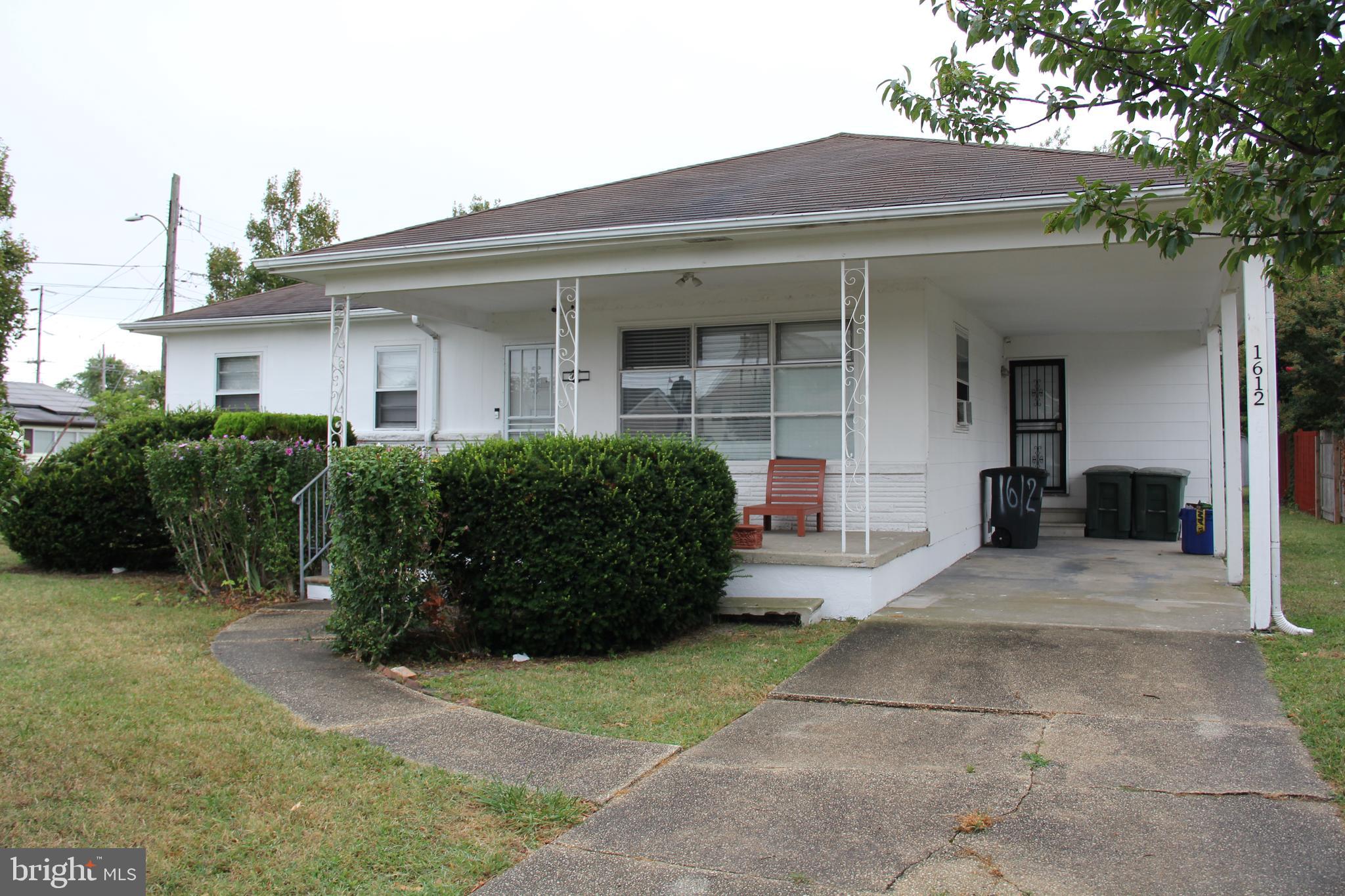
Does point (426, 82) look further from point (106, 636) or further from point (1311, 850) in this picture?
point (1311, 850)

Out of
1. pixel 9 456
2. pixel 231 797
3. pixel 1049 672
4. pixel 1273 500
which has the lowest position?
pixel 231 797

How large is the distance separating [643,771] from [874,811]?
3.39ft

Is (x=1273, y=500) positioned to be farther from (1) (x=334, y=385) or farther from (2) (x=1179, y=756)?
(1) (x=334, y=385)

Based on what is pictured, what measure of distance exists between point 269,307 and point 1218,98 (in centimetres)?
1391

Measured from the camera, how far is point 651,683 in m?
5.88

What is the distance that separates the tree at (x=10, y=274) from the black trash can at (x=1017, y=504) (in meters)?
12.0

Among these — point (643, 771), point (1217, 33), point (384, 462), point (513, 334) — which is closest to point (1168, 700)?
point (643, 771)

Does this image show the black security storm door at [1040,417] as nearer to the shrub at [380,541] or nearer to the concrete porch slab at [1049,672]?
the concrete porch slab at [1049,672]

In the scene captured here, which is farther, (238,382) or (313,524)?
(238,382)

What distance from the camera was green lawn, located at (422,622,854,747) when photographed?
5.05 meters

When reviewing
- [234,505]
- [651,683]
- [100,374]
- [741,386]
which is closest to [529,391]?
[741,386]

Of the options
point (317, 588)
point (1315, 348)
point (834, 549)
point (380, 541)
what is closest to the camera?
point (380, 541)

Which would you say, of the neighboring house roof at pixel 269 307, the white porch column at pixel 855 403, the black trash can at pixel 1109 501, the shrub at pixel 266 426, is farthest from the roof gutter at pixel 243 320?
the black trash can at pixel 1109 501

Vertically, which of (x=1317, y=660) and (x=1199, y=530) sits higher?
(x=1199, y=530)
